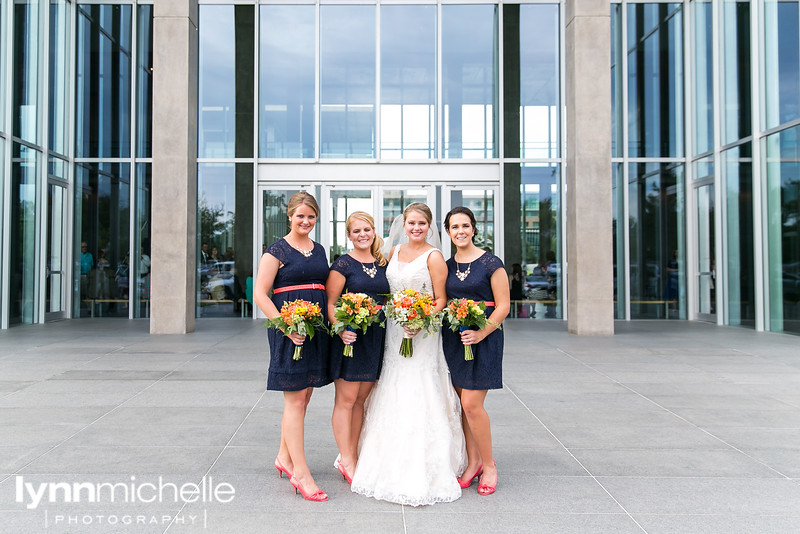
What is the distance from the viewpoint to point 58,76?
48.0ft

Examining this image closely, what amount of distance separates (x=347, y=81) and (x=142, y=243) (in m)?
6.39

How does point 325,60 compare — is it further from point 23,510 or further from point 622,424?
point 23,510

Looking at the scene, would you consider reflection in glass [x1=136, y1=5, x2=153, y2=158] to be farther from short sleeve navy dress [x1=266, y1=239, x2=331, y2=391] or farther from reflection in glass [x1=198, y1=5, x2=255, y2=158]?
short sleeve navy dress [x1=266, y1=239, x2=331, y2=391]

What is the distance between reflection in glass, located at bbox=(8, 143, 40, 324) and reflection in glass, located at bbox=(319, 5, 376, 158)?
21.1ft

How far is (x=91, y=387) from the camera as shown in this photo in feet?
21.8

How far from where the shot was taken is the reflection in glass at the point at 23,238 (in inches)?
508

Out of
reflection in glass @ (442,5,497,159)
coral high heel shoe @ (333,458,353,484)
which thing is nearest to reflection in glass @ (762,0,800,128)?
reflection in glass @ (442,5,497,159)

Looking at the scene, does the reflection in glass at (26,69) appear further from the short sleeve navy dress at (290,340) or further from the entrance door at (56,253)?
the short sleeve navy dress at (290,340)

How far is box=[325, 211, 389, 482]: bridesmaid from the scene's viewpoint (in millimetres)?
3908

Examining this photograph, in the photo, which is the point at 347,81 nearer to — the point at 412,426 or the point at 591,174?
the point at 591,174

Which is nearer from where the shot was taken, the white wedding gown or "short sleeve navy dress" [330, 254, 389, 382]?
the white wedding gown

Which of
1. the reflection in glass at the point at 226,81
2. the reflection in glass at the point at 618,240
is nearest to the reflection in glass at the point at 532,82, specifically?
the reflection in glass at the point at 618,240

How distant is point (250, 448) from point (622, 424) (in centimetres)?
307

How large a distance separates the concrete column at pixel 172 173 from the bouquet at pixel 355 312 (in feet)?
28.2
